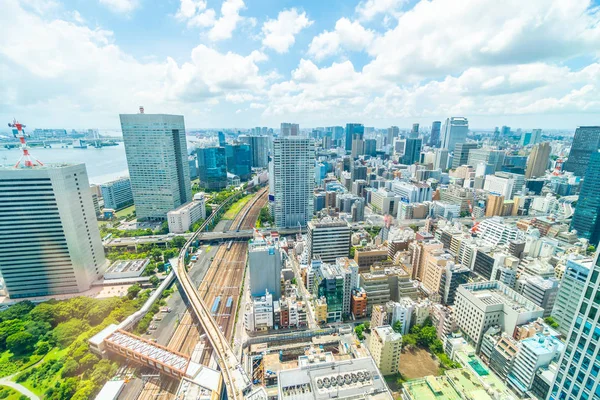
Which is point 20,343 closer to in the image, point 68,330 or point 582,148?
point 68,330

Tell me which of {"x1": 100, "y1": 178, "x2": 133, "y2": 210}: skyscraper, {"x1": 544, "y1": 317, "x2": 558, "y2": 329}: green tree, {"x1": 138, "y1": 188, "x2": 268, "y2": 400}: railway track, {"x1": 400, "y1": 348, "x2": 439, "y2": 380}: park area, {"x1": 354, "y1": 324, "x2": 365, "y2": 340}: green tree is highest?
{"x1": 100, "y1": 178, "x2": 133, "y2": 210}: skyscraper

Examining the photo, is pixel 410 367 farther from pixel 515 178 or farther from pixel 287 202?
pixel 515 178

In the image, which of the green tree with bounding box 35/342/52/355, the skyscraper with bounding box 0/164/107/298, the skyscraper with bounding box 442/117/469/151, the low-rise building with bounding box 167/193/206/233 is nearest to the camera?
the green tree with bounding box 35/342/52/355

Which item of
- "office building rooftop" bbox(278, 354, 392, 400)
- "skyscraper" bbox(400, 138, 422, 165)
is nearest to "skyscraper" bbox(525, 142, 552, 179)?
"skyscraper" bbox(400, 138, 422, 165)

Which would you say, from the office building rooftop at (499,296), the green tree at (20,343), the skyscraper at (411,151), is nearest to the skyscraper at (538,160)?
the skyscraper at (411,151)

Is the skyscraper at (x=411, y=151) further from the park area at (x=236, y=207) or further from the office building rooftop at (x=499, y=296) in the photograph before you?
the office building rooftop at (x=499, y=296)

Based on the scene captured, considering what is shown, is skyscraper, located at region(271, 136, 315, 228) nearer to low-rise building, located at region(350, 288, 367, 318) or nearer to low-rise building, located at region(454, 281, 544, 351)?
low-rise building, located at region(350, 288, 367, 318)
